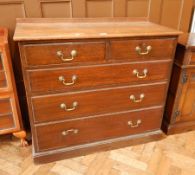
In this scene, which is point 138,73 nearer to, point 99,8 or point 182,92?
point 182,92

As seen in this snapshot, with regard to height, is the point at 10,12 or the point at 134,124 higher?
the point at 10,12

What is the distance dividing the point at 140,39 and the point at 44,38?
0.60m

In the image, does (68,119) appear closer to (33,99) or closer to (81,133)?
(81,133)

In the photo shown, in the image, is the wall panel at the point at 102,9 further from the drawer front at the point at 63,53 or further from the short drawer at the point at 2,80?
the drawer front at the point at 63,53

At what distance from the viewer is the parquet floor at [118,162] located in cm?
147

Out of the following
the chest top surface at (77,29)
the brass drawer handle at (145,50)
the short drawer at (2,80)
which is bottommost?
the short drawer at (2,80)

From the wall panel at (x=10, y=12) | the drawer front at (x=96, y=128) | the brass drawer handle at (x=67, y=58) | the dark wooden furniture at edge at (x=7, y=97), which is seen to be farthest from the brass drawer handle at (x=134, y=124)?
the wall panel at (x=10, y=12)

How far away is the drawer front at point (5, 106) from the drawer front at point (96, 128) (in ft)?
0.94

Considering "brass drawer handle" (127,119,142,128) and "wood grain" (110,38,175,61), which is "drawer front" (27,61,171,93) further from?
"brass drawer handle" (127,119,142,128)

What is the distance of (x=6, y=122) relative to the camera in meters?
1.52

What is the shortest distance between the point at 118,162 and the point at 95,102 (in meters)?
0.52

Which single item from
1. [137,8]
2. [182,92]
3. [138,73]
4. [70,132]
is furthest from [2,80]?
[182,92]

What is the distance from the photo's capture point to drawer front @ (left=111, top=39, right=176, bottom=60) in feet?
4.24

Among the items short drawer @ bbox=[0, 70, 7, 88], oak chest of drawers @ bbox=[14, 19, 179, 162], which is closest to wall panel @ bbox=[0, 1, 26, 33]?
oak chest of drawers @ bbox=[14, 19, 179, 162]
